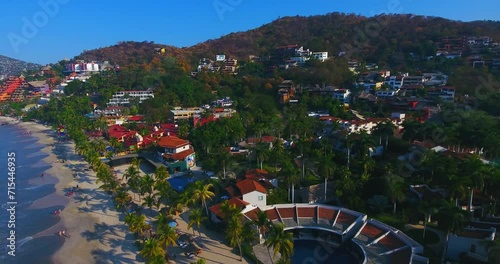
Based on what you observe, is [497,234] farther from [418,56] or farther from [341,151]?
[418,56]

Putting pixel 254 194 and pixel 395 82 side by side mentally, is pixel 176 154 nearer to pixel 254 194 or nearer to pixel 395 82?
pixel 254 194

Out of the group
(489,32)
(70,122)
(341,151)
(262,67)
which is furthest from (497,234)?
(489,32)

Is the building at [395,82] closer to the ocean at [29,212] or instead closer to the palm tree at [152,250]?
the ocean at [29,212]

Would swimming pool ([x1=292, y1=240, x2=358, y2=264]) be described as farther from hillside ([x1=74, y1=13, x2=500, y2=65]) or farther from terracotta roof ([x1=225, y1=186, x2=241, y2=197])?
hillside ([x1=74, y1=13, x2=500, y2=65])

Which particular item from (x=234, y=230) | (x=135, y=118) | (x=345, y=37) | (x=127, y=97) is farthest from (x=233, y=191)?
(x=345, y=37)

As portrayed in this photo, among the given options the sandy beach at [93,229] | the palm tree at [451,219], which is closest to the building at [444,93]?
the palm tree at [451,219]
